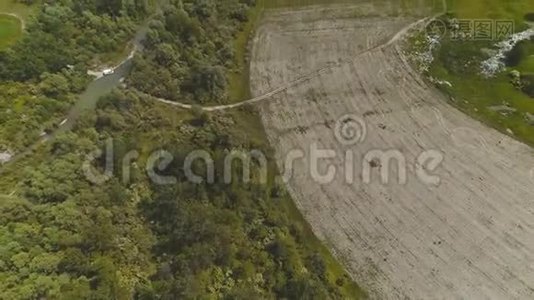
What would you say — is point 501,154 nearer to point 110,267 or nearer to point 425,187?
point 425,187

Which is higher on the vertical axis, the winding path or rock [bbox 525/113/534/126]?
the winding path

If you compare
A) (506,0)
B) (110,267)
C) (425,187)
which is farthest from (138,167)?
(506,0)

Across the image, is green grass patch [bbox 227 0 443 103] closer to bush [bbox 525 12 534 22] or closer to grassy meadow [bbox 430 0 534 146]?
grassy meadow [bbox 430 0 534 146]

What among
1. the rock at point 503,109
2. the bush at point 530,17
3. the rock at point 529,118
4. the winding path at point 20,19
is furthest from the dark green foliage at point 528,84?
the winding path at point 20,19

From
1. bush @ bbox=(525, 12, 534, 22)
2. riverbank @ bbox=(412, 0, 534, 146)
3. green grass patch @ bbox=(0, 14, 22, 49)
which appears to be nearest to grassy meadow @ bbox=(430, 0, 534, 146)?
riverbank @ bbox=(412, 0, 534, 146)

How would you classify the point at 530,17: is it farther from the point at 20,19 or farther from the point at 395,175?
the point at 20,19
